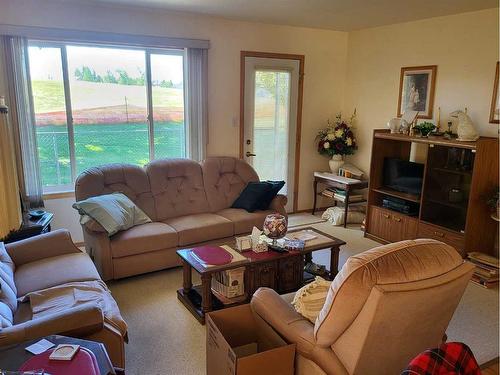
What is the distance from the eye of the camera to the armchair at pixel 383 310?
1547 mm

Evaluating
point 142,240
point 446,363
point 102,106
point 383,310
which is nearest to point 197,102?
point 102,106

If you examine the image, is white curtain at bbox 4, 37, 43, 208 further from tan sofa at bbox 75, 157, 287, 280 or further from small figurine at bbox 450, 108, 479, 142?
small figurine at bbox 450, 108, 479, 142

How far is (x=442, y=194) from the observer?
4.04 metres

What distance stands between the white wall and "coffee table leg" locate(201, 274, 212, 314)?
3057 mm

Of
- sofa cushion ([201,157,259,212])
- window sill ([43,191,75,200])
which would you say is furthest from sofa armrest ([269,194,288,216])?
window sill ([43,191,75,200])

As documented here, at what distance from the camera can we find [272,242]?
3.15m

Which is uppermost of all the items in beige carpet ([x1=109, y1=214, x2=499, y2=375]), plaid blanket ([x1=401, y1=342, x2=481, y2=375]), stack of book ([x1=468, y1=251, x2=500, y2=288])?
plaid blanket ([x1=401, y1=342, x2=481, y2=375])

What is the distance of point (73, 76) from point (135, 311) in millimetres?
2480

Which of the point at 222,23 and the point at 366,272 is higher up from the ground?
the point at 222,23

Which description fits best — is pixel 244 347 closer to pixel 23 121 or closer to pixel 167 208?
pixel 167 208

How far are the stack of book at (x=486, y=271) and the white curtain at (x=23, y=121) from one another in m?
4.17

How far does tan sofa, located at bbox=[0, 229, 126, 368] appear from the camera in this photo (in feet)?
6.09

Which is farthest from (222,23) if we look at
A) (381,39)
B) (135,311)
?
(135,311)

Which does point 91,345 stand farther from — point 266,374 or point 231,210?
point 231,210
